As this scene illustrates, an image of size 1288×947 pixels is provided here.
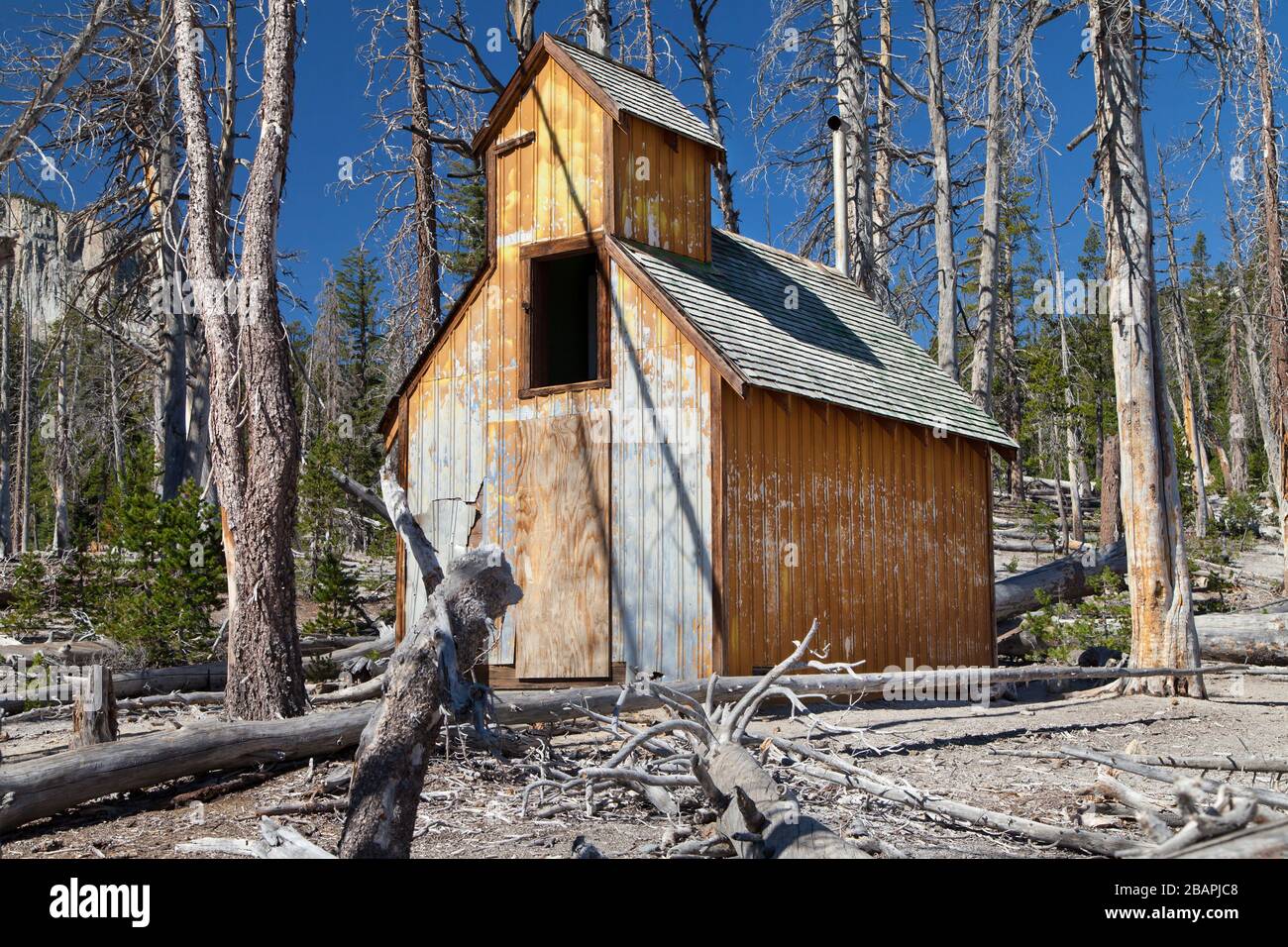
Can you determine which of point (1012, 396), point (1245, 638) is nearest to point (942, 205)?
point (1245, 638)

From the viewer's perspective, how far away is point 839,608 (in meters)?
12.6

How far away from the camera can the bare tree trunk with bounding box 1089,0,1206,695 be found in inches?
480

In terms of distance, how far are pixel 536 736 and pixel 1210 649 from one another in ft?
34.5

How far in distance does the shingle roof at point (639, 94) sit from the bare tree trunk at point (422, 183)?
6582mm

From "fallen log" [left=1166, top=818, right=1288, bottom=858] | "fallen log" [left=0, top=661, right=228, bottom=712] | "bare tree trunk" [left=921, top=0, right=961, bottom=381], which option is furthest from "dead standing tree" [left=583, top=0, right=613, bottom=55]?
"fallen log" [left=1166, top=818, right=1288, bottom=858]

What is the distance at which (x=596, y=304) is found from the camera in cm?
1269

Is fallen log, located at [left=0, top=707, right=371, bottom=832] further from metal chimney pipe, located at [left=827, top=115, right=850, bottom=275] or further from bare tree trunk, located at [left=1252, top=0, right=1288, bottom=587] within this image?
bare tree trunk, located at [left=1252, top=0, right=1288, bottom=587]

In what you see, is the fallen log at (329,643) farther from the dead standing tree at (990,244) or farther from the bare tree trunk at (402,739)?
the dead standing tree at (990,244)


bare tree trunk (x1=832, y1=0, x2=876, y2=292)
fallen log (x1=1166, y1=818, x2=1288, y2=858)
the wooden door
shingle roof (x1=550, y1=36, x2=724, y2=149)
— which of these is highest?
bare tree trunk (x1=832, y1=0, x2=876, y2=292)

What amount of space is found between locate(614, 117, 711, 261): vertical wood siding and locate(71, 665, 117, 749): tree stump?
24.9 feet

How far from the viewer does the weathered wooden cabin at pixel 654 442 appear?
11.5 m

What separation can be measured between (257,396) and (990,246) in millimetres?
17585

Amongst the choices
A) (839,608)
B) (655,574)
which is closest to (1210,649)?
(839,608)
